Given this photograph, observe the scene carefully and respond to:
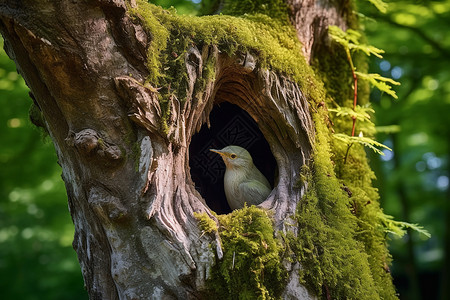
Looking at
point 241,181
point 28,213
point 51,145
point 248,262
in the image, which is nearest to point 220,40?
point 241,181

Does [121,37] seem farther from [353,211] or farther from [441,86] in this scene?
[441,86]

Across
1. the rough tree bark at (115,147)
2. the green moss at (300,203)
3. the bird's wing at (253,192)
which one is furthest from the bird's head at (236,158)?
the rough tree bark at (115,147)

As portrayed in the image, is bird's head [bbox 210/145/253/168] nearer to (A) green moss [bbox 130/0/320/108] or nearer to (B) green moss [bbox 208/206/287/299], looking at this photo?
(A) green moss [bbox 130/0/320/108]

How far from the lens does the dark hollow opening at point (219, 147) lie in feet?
14.7

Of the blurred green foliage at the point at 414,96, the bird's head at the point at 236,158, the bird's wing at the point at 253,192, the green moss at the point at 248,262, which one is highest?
the blurred green foliage at the point at 414,96

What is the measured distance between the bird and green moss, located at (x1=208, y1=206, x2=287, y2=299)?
1.06m

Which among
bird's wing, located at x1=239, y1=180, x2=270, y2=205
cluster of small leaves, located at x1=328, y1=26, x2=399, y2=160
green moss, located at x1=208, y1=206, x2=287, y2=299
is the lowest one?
green moss, located at x1=208, y1=206, x2=287, y2=299

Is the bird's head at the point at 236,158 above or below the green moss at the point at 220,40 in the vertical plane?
below

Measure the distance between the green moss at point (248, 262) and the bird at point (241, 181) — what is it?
106 centimetres

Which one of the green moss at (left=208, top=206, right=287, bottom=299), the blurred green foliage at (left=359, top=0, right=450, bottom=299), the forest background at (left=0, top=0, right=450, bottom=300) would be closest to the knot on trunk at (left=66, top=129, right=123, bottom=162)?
the green moss at (left=208, top=206, right=287, bottom=299)

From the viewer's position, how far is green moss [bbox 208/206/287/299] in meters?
2.43

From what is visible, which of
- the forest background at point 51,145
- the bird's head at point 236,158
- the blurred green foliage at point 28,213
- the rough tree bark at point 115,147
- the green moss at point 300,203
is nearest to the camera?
the rough tree bark at point 115,147

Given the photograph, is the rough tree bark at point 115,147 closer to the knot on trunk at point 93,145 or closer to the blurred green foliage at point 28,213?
the knot on trunk at point 93,145

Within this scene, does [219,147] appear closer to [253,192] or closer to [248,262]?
[253,192]
